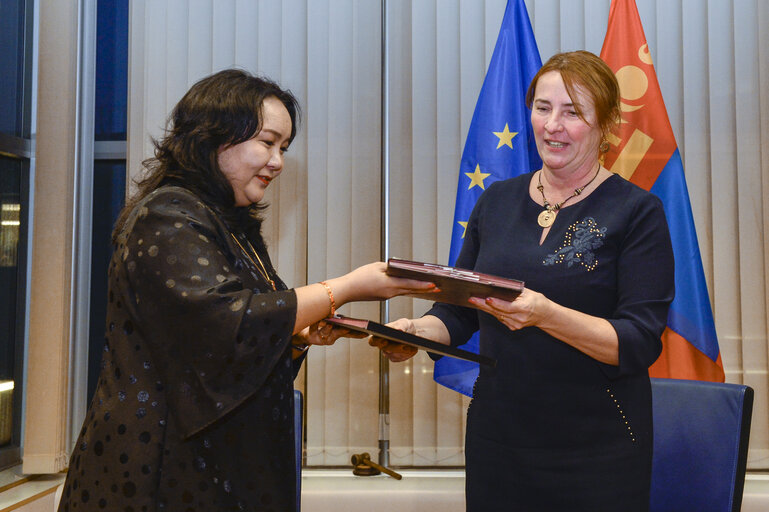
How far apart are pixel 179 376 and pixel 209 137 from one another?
49 centimetres

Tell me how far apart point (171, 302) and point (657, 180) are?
223cm

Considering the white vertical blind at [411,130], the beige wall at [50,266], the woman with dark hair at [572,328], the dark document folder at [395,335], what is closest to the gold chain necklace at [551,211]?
the woman with dark hair at [572,328]

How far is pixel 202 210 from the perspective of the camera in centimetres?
121

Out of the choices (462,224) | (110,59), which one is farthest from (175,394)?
(110,59)

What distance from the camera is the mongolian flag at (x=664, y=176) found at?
2615mm

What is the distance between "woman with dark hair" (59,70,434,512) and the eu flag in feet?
5.22

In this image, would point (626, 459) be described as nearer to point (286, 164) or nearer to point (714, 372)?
point (714, 372)

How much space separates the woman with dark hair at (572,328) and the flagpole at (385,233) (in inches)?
61.5

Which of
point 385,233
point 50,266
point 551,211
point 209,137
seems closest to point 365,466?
point 385,233

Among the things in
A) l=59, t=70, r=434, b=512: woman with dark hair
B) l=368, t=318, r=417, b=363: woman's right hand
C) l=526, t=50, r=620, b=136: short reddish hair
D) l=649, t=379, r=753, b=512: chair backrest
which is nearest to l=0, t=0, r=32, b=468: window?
l=59, t=70, r=434, b=512: woman with dark hair

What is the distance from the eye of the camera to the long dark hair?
1307 mm

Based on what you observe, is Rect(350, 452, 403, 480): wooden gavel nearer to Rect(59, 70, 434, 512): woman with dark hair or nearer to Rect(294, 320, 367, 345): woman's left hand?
Rect(294, 320, 367, 345): woman's left hand

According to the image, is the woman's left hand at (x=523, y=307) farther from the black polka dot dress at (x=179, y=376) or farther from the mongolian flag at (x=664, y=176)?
the mongolian flag at (x=664, y=176)

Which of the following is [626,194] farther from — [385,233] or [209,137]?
[385,233]
